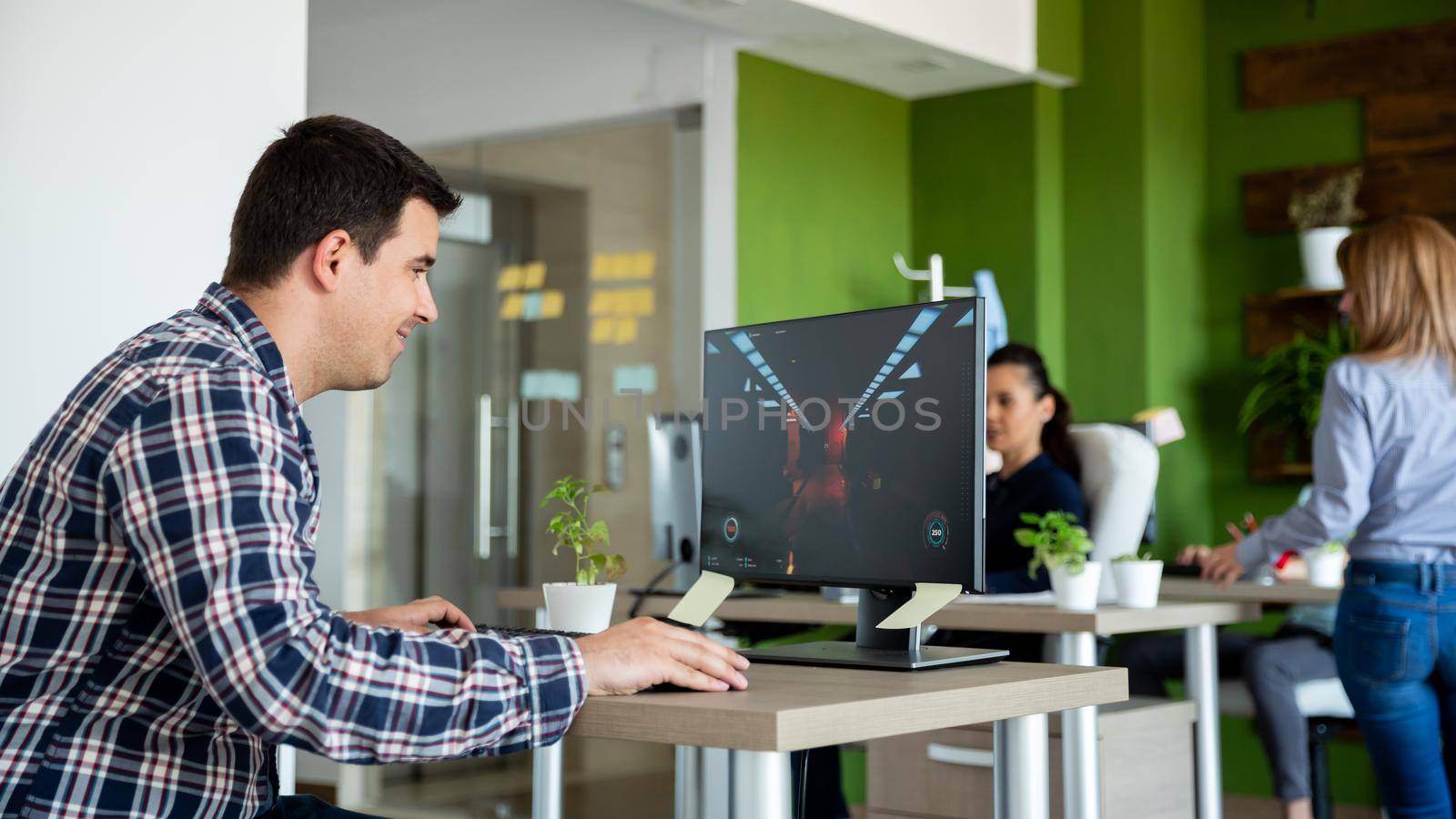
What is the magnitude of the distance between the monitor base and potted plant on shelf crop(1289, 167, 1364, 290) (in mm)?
3802

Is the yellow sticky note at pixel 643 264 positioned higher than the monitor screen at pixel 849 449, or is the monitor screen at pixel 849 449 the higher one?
the yellow sticky note at pixel 643 264

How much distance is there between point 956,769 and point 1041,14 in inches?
127

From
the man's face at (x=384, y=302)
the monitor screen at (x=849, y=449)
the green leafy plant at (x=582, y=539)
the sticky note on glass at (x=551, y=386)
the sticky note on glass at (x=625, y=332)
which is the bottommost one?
the green leafy plant at (x=582, y=539)

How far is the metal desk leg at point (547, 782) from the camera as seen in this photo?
2562 millimetres

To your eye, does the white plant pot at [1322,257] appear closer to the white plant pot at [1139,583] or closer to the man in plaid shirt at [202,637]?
the white plant pot at [1139,583]

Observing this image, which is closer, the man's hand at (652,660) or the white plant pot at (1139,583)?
the man's hand at (652,660)

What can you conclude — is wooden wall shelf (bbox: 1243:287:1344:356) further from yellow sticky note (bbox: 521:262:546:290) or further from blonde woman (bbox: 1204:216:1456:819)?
yellow sticky note (bbox: 521:262:546:290)

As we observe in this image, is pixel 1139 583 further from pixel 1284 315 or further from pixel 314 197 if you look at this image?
pixel 1284 315

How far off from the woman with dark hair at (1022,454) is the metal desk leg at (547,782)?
1.23 m

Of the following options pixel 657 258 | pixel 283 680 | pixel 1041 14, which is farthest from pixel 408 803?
pixel 283 680

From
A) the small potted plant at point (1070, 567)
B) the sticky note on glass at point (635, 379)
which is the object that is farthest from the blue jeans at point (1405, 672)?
the sticky note on glass at point (635, 379)

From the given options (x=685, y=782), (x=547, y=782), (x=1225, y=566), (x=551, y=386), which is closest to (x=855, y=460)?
(x=547, y=782)

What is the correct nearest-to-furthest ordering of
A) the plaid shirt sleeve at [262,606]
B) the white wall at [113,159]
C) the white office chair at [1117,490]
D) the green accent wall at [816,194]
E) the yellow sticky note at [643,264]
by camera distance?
the plaid shirt sleeve at [262,606] < the white wall at [113,159] < the white office chair at [1117,490] < the green accent wall at [816,194] < the yellow sticky note at [643,264]

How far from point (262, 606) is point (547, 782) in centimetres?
136
